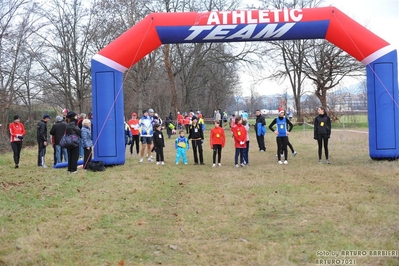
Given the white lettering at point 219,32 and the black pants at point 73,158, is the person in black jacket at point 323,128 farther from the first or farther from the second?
the black pants at point 73,158

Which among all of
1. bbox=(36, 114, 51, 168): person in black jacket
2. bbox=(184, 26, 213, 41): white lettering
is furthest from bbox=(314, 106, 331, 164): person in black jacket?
bbox=(36, 114, 51, 168): person in black jacket

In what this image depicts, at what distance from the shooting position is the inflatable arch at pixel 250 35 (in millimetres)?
12641

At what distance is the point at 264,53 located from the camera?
119 feet

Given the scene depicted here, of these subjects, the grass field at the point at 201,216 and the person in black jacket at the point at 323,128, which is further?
the person in black jacket at the point at 323,128

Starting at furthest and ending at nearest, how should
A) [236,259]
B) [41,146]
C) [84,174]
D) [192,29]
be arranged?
[41,146] → [192,29] → [84,174] → [236,259]

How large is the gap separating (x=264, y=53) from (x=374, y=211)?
3035cm

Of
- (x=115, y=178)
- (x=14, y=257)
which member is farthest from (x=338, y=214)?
(x=115, y=178)

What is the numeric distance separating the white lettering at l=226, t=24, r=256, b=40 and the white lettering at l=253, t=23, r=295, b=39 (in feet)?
0.82

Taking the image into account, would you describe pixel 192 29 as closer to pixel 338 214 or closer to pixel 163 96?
pixel 338 214

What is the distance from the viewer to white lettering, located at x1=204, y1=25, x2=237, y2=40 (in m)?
13.0

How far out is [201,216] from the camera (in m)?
7.17

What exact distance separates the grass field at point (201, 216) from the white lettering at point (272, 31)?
4.05m

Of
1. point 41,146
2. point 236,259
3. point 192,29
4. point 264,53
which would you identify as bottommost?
point 236,259

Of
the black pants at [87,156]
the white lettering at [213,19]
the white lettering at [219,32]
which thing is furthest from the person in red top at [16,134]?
the white lettering at [213,19]
